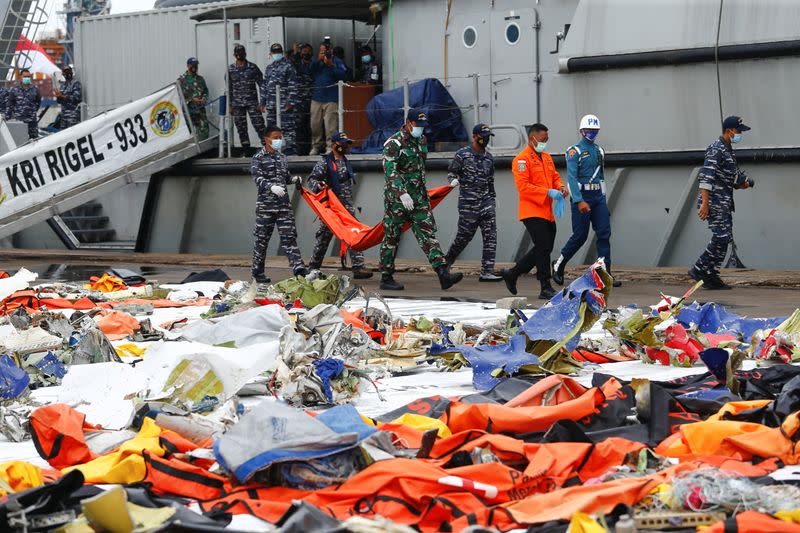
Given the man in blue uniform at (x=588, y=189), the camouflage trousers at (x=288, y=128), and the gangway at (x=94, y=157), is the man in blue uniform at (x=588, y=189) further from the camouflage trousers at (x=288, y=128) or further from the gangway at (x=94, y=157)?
the gangway at (x=94, y=157)

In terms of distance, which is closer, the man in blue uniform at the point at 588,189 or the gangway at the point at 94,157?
the man in blue uniform at the point at 588,189

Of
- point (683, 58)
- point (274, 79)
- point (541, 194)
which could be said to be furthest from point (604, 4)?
point (274, 79)

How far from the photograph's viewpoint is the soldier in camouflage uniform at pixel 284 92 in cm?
1745

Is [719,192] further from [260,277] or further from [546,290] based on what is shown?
[260,277]

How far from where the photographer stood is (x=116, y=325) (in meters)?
9.47

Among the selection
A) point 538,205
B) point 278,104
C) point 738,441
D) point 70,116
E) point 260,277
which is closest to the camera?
point 738,441

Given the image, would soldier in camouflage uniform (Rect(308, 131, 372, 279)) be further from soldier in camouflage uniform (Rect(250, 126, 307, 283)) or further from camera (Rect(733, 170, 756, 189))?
camera (Rect(733, 170, 756, 189))

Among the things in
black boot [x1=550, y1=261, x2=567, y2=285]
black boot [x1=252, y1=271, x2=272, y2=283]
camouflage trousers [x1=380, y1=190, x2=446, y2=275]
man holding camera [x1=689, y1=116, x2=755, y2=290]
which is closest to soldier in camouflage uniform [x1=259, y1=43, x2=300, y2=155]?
black boot [x1=252, y1=271, x2=272, y2=283]

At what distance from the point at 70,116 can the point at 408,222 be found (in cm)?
1088

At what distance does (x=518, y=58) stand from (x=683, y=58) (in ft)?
7.89

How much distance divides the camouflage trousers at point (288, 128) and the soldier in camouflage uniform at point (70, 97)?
5200mm

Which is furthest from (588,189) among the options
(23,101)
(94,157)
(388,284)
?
(23,101)

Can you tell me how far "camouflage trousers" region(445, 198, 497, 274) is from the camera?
13.8 m

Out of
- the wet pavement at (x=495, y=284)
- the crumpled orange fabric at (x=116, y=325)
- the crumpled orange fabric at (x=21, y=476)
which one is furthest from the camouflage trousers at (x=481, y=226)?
the crumpled orange fabric at (x=21, y=476)
